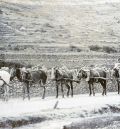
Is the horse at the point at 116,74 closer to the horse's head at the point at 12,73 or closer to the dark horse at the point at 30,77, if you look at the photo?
the dark horse at the point at 30,77

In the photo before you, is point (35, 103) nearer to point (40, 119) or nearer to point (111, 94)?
point (40, 119)

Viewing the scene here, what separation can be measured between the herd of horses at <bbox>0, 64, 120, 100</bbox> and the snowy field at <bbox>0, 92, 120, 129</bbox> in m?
0.30

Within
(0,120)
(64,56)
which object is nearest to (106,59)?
(64,56)

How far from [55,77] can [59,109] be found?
3.47 ft

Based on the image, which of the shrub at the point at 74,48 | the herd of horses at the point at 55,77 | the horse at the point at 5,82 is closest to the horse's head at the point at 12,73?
the herd of horses at the point at 55,77

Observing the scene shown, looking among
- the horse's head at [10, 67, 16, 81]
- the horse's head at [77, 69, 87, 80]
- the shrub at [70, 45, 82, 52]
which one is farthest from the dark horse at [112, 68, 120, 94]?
the horse's head at [10, 67, 16, 81]

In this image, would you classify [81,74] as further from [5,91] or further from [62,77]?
[5,91]

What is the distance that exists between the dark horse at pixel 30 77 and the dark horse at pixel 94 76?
87cm

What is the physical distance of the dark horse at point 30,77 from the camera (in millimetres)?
10273

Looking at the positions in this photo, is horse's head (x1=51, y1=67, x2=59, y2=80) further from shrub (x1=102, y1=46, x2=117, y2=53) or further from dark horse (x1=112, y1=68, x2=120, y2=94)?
dark horse (x1=112, y1=68, x2=120, y2=94)

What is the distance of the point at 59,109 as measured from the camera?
9.91m

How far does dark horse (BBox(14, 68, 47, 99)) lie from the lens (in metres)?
10.3

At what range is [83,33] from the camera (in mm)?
10867

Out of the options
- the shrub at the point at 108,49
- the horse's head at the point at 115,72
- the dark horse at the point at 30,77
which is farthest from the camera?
the horse's head at the point at 115,72
